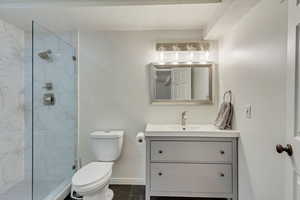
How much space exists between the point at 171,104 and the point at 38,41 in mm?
1846

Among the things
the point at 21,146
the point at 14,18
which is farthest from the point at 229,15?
the point at 21,146

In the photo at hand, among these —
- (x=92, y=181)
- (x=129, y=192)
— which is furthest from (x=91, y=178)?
(x=129, y=192)

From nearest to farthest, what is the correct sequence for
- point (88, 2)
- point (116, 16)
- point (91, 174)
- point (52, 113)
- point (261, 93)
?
point (261, 93) < point (88, 2) < point (91, 174) < point (116, 16) < point (52, 113)

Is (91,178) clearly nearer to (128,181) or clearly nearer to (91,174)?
(91,174)

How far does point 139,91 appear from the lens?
2742mm

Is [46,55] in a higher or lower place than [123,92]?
higher

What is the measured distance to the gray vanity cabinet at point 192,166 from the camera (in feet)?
6.90

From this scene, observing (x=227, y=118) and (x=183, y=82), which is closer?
(x=227, y=118)

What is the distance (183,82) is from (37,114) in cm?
192

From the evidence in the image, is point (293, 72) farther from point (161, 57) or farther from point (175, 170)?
point (161, 57)

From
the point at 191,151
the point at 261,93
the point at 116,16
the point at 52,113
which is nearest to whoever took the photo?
the point at 261,93

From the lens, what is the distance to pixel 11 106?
2.53 metres

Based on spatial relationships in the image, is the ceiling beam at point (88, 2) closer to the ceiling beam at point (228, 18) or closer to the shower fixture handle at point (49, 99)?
the ceiling beam at point (228, 18)

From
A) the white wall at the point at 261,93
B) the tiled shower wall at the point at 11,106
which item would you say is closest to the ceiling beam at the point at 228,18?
the white wall at the point at 261,93
